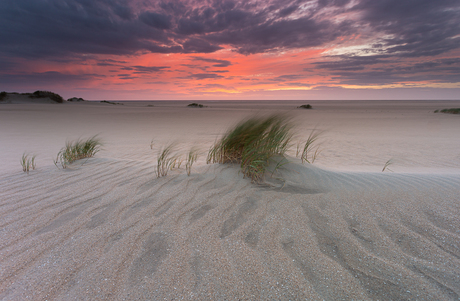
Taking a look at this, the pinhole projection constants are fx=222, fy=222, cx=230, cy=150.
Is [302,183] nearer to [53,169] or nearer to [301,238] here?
[301,238]

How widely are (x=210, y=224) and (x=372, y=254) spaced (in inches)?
49.4

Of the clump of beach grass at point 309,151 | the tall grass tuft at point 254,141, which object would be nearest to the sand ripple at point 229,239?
the tall grass tuft at point 254,141

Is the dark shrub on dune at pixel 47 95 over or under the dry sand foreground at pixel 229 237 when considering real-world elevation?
over

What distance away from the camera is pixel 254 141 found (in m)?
3.20

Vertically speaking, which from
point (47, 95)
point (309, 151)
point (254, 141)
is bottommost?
point (309, 151)

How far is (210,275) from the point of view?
4.67 ft

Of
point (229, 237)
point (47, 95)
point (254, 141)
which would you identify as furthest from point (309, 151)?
point (47, 95)

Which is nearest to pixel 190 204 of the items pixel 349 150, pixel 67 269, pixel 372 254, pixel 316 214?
pixel 67 269

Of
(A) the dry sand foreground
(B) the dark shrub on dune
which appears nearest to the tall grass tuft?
(A) the dry sand foreground

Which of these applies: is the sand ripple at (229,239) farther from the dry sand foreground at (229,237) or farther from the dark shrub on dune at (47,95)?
the dark shrub on dune at (47,95)

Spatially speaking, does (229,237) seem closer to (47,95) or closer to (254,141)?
(254,141)

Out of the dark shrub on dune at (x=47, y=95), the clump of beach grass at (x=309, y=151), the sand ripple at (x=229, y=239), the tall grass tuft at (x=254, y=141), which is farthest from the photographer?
the dark shrub on dune at (x=47, y=95)

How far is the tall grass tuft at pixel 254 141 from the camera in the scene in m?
3.03

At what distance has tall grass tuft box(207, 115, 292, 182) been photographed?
3033 mm
